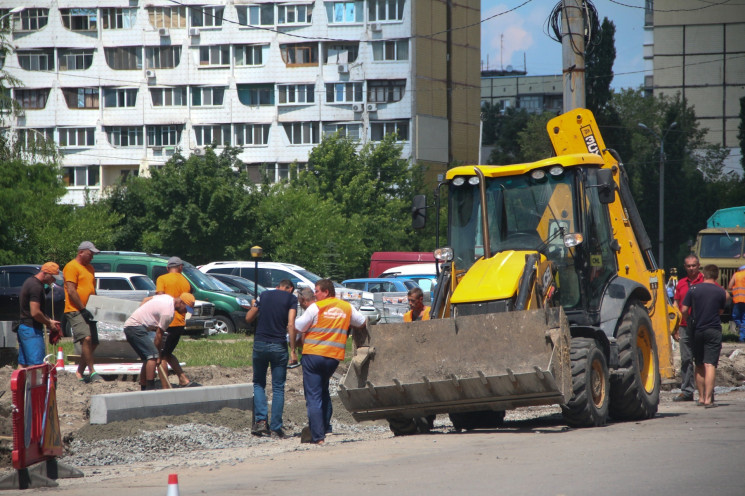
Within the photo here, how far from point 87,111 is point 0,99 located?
36.0 metres

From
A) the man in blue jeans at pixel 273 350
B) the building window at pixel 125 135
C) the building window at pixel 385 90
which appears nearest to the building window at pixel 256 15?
the building window at pixel 385 90

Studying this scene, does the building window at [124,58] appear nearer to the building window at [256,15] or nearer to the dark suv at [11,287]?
the building window at [256,15]

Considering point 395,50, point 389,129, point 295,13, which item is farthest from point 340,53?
point 389,129

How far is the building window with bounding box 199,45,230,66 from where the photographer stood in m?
69.5

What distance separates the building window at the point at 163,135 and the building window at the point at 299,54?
8.51 m

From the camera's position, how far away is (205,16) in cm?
6975

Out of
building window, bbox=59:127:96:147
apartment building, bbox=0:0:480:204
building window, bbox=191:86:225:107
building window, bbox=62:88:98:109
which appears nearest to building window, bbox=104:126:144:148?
apartment building, bbox=0:0:480:204

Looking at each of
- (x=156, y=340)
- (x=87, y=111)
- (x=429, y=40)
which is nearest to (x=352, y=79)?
(x=429, y=40)

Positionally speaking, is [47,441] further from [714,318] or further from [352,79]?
[352,79]

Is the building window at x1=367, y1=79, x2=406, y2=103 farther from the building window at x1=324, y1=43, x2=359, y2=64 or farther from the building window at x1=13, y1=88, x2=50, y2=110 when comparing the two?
the building window at x1=13, y1=88, x2=50, y2=110

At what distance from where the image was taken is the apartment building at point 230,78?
6744 cm

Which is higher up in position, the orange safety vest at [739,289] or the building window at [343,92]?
the building window at [343,92]

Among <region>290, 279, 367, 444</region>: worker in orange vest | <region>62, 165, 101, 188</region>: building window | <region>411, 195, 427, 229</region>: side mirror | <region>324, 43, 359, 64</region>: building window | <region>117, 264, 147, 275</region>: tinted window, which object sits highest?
<region>324, 43, 359, 64</region>: building window

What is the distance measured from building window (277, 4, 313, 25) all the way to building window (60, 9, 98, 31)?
41.3 feet
